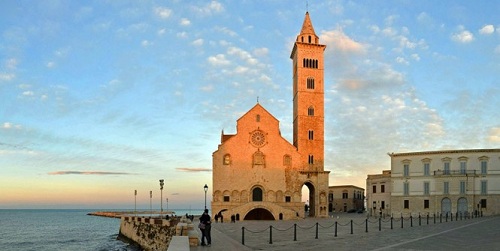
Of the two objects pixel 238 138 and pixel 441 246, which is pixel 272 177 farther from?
pixel 441 246

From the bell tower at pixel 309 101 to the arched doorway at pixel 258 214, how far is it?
9.98 metres

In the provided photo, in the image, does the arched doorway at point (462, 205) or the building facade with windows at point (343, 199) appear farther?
the building facade with windows at point (343, 199)

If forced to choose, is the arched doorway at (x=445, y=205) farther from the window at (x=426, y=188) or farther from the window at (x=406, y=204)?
the window at (x=406, y=204)

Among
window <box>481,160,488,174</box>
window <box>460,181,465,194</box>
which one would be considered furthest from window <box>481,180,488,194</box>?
window <box>460,181,465,194</box>

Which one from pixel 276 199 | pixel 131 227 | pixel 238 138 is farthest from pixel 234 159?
pixel 131 227

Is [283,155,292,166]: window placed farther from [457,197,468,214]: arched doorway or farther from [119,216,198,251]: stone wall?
[119,216,198,251]: stone wall

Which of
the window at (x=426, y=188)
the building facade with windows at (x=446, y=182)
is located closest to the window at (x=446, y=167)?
the building facade with windows at (x=446, y=182)

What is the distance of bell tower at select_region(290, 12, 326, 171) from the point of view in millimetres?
68438

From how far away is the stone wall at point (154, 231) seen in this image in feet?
94.4

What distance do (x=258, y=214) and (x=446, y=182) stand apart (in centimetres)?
2451

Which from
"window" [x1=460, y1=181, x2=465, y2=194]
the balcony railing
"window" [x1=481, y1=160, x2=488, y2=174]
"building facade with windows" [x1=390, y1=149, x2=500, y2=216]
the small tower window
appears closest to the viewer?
"building facade with windows" [x1=390, y1=149, x2=500, y2=216]

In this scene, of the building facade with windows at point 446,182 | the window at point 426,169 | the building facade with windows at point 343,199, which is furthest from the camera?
the building facade with windows at point 343,199

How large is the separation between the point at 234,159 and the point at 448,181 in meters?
27.8

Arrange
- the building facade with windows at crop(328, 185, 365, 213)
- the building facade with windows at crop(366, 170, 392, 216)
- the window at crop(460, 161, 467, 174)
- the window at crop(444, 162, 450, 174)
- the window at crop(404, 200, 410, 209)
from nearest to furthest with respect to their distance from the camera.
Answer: the window at crop(460, 161, 467, 174)
the window at crop(444, 162, 450, 174)
the window at crop(404, 200, 410, 209)
the building facade with windows at crop(366, 170, 392, 216)
the building facade with windows at crop(328, 185, 365, 213)
